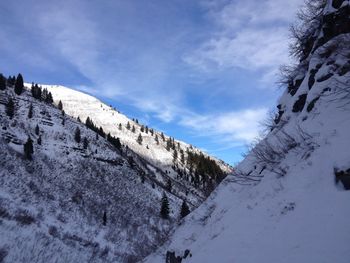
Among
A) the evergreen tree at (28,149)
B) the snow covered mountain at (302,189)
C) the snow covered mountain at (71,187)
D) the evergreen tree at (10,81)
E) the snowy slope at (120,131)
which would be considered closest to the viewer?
the snow covered mountain at (302,189)

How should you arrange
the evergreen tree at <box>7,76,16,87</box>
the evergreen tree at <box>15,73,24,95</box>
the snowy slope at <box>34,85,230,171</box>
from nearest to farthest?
the evergreen tree at <box>15,73,24,95</box> < the evergreen tree at <box>7,76,16,87</box> < the snowy slope at <box>34,85,230,171</box>

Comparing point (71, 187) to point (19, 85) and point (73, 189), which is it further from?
point (19, 85)

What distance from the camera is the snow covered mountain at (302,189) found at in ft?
12.9

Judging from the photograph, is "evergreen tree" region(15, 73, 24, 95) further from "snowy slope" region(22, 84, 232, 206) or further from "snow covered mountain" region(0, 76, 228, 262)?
"snowy slope" region(22, 84, 232, 206)

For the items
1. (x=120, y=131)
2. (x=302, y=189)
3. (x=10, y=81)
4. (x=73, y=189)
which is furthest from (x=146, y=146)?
(x=302, y=189)

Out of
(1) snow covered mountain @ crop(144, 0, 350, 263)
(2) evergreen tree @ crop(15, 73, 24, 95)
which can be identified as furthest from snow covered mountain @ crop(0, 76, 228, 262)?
(1) snow covered mountain @ crop(144, 0, 350, 263)

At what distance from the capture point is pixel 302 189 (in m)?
5.06

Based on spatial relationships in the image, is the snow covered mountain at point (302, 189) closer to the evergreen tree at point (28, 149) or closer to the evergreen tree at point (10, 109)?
the evergreen tree at point (28, 149)

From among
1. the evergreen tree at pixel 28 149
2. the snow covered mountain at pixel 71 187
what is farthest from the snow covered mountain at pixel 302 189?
the evergreen tree at pixel 28 149

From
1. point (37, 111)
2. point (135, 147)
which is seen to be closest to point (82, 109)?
point (135, 147)

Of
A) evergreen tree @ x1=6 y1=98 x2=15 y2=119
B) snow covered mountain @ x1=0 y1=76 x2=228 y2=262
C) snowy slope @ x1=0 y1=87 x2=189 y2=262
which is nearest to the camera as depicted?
snow covered mountain @ x1=0 y1=76 x2=228 y2=262

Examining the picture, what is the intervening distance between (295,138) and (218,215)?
115 inches

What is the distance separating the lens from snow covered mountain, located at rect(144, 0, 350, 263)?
3.93m

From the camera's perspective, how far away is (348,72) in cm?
642
